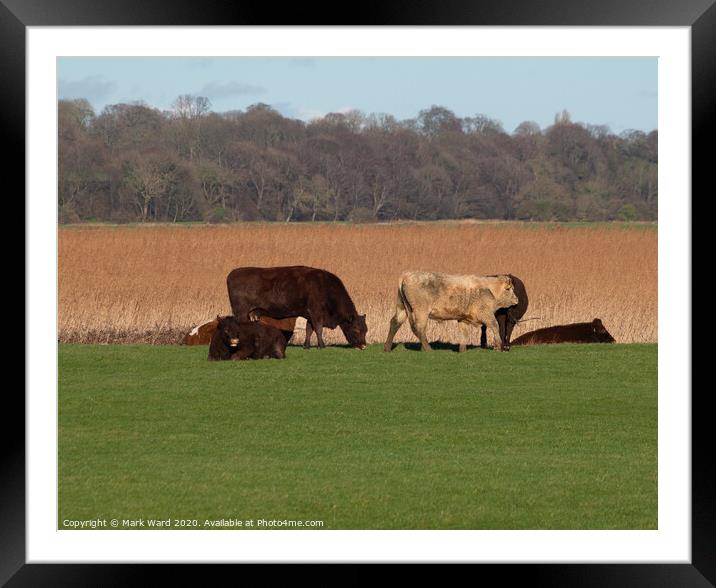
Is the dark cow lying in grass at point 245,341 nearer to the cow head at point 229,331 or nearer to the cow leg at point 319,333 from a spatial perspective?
the cow head at point 229,331

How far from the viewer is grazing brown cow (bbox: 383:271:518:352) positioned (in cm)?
1522

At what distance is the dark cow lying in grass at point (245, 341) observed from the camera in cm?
1387

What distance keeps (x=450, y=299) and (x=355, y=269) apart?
13.9m

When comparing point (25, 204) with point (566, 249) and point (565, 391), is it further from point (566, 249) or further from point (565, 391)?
point (566, 249)

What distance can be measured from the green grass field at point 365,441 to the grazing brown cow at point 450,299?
1424mm

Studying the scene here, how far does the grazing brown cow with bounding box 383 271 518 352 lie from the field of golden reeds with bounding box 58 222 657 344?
203cm

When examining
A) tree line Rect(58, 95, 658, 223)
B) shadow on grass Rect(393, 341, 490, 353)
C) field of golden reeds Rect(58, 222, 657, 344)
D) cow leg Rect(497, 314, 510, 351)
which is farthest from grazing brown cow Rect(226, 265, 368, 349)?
tree line Rect(58, 95, 658, 223)

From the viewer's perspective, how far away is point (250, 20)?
5.87m

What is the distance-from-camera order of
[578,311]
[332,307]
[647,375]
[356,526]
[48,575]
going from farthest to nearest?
1. [578,311]
2. [332,307]
3. [647,375]
4. [356,526]
5. [48,575]

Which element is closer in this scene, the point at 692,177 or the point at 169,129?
the point at 692,177

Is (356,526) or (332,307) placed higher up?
(332,307)

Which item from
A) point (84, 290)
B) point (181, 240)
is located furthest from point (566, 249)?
point (84, 290)

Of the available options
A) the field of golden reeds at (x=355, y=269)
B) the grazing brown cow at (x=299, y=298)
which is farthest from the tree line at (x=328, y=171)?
the grazing brown cow at (x=299, y=298)

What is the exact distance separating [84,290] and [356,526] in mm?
18250
